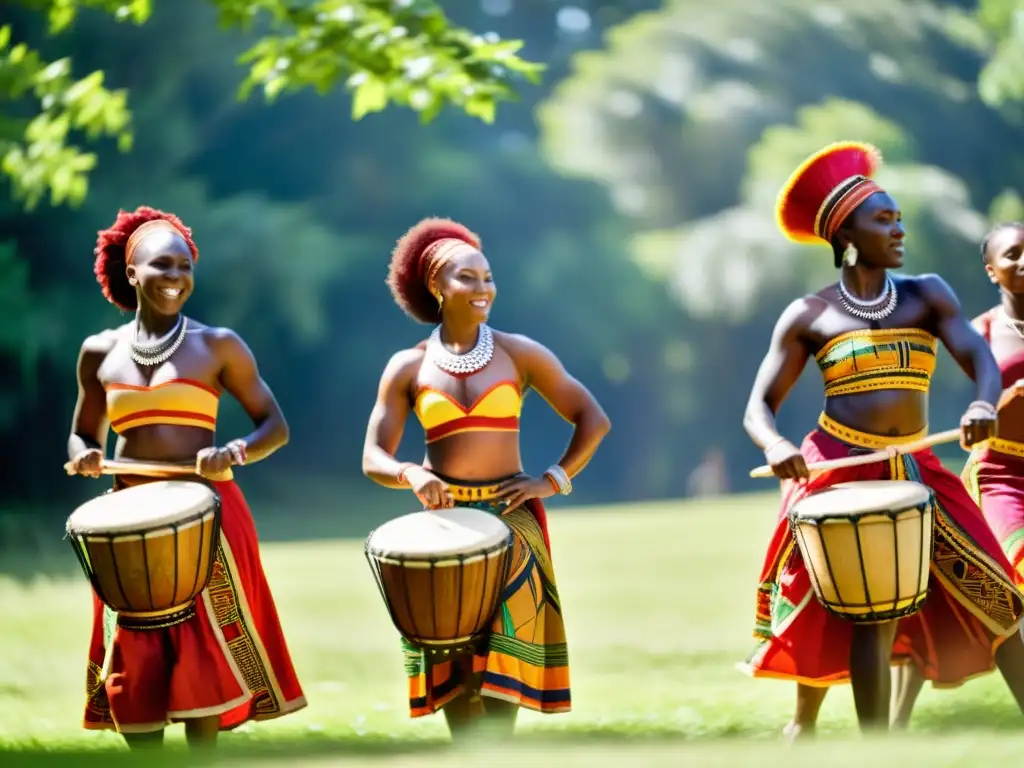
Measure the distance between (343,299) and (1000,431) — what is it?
24.1m

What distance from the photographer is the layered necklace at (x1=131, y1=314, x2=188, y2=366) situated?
6133 mm

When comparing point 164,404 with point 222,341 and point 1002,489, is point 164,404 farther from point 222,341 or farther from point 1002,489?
point 1002,489

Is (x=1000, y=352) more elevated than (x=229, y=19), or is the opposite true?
(x=229, y=19)

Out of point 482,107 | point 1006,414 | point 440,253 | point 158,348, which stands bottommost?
point 1006,414

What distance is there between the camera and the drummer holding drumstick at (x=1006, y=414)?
657 centimetres

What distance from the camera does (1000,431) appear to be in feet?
22.0

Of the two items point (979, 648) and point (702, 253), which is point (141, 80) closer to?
point (702, 253)

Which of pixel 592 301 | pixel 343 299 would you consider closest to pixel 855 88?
pixel 592 301

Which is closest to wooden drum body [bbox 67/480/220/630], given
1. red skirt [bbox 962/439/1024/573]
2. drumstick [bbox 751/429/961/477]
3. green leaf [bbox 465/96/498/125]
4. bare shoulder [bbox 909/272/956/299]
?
drumstick [bbox 751/429/961/477]

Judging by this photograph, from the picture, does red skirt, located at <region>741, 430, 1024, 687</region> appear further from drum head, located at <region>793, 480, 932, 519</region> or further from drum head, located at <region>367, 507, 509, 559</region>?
drum head, located at <region>367, 507, 509, 559</region>

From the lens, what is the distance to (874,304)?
19.4 ft

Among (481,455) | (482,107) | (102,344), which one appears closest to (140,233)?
(102,344)

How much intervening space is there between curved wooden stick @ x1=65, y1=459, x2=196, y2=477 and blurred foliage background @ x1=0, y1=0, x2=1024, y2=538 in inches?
641

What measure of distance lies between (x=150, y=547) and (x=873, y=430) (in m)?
2.43
